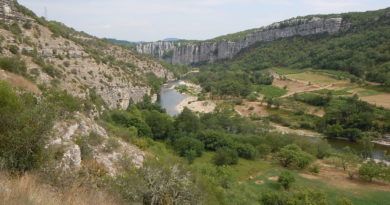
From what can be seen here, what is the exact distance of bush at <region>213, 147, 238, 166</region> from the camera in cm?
2947

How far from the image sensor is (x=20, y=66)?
1788 cm

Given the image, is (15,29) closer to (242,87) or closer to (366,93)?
(242,87)

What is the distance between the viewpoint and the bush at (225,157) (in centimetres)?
2947

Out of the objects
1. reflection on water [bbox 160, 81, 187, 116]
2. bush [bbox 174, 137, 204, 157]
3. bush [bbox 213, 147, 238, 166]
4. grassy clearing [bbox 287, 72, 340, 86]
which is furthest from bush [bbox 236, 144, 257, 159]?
grassy clearing [bbox 287, 72, 340, 86]

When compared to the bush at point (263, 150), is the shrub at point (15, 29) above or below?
above

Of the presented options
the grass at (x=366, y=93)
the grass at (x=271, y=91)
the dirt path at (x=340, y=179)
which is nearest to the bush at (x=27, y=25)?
the dirt path at (x=340, y=179)

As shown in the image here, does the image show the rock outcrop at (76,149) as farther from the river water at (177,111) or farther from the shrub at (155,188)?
the river water at (177,111)

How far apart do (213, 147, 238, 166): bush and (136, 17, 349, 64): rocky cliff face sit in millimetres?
111540

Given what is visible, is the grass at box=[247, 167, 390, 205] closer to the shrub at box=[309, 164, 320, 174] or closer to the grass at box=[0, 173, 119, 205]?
the shrub at box=[309, 164, 320, 174]

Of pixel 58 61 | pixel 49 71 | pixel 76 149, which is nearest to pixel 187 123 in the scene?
pixel 58 61

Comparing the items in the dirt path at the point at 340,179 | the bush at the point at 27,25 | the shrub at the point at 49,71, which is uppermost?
the bush at the point at 27,25

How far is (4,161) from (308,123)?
5096 cm

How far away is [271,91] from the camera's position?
75.5m

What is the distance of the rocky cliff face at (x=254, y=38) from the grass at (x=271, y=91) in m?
62.9
